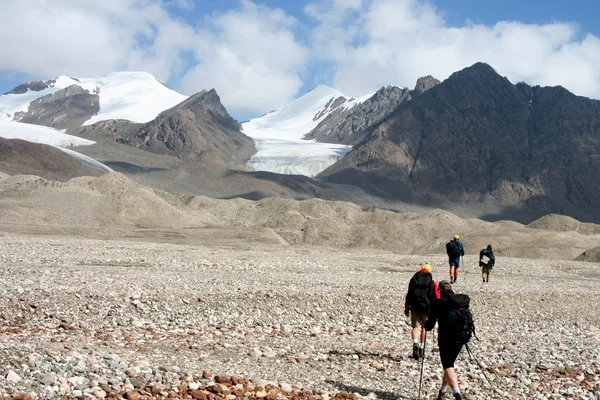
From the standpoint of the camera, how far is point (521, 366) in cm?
1225

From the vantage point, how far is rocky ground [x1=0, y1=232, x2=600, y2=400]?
9500 mm

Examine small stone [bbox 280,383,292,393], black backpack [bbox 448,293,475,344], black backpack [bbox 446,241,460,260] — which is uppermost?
black backpack [bbox 446,241,460,260]

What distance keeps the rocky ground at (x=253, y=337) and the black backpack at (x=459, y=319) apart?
48.4 inches

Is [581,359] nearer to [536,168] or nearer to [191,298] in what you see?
[191,298]

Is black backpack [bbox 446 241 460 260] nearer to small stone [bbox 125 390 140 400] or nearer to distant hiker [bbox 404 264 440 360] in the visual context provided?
distant hiker [bbox 404 264 440 360]

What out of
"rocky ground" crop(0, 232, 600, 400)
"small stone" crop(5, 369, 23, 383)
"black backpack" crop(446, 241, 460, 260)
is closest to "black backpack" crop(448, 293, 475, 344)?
"rocky ground" crop(0, 232, 600, 400)

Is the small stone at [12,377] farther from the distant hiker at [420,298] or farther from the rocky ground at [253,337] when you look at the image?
the distant hiker at [420,298]

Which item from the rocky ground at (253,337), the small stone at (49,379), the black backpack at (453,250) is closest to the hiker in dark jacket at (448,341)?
the rocky ground at (253,337)

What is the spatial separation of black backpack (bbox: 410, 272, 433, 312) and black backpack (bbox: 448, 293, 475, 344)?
2.31 m

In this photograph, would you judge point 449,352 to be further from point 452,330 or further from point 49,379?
point 49,379

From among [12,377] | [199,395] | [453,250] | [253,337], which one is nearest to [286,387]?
[199,395]

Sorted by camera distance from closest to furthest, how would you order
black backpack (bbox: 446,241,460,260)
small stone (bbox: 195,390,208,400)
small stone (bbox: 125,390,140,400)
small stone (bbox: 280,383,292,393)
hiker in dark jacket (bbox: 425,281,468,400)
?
small stone (bbox: 125,390,140,400) < small stone (bbox: 195,390,208,400) < hiker in dark jacket (bbox: 425,281,468,400) < small stone (bbox: 280,383,292,393) < black backpack (bbox: 446,241,460,260)

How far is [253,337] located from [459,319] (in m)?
5.21

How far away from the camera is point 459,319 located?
967cm
